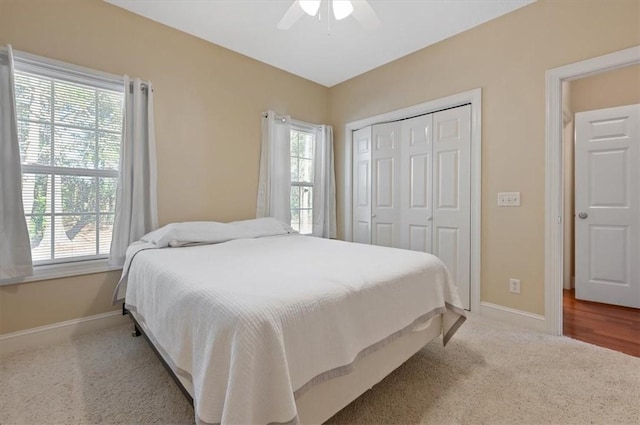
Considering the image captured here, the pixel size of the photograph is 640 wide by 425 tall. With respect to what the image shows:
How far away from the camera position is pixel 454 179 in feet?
9.55

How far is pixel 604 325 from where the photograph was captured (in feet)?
8.14

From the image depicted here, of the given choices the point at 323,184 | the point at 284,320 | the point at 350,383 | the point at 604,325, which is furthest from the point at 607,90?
the point at 284,320

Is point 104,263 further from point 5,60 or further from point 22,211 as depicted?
point 5,60

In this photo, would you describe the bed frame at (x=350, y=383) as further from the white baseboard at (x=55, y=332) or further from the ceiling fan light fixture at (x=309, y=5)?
the ceiling fan light fixture at (x=309, y=5)

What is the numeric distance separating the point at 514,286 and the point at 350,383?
1974 mm

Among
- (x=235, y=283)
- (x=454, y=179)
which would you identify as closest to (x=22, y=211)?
(x=235, y=283)

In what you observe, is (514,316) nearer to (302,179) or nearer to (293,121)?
(302,179)

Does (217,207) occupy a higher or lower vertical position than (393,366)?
higher

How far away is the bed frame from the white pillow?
3.47 feet

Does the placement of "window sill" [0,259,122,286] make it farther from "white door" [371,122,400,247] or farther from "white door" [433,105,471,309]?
"white door" [433,105,471,309]

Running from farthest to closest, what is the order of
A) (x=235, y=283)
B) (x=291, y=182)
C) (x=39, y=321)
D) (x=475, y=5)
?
1. (x=291, y=182)
2. (x=475, y=5)
3. (x=39, y=321)
4. (x=235, y=283)

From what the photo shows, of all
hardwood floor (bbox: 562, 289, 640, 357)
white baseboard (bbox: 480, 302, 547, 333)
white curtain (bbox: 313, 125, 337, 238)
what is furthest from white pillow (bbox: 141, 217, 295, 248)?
hardwood floor (bbox: 562, 289, 640, 357)

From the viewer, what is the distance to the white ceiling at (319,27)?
2.41 meters

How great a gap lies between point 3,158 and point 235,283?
79.5 inches
